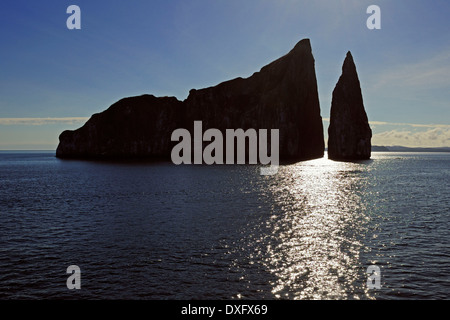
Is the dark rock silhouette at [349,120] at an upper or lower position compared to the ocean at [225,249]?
upper

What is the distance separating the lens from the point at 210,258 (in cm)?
2027

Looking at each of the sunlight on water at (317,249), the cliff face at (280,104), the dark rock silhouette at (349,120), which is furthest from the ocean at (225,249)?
the dark rock silhouette at (349,120)

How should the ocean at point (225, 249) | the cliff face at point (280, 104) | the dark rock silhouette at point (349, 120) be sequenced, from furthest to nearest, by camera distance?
1. the cliff face at point (280, 104)
2. the dark rock silhouette at point (349, 120)
3. the ocean at point (225, 249)

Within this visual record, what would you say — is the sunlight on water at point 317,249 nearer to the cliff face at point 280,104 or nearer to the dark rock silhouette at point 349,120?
the cliff face at point 280,104

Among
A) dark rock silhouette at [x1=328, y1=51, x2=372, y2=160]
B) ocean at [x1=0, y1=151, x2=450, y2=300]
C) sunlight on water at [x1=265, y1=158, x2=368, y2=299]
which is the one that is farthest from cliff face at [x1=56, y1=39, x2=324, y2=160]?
sunlight on water at [x1=265, y1=158, x2=368, y2=299]

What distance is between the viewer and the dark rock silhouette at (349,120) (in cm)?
16950

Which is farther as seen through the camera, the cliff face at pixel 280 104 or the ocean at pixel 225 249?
the cliff face at pixel 280 104

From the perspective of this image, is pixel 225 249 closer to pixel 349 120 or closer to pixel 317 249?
pixel 317 249

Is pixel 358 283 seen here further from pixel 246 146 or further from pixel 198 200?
pixel 246 146

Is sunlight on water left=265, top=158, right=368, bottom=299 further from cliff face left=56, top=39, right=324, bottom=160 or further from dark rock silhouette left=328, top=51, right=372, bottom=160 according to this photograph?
dark rock silhouette left=328, top=51, right=372, bottom=160

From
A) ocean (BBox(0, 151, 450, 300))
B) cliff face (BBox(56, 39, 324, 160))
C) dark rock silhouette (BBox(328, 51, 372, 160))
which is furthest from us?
cliff face (BBox(56, 39, 324, 160))

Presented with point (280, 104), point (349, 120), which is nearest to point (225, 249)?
point (280, 104)

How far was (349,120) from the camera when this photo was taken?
170 m

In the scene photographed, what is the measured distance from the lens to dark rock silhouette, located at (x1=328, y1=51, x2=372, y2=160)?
6673 inches
